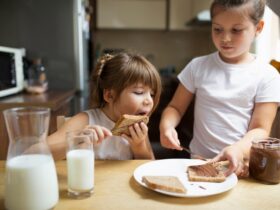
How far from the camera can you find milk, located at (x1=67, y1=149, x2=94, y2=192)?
0.65 m

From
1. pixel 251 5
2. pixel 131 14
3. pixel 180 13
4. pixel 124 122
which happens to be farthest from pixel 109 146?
pixel 180 13

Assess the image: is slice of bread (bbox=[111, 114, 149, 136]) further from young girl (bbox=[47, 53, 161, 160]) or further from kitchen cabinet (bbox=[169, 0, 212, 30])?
kitchen cabinet (bbox=[169, 0, 212, 30])

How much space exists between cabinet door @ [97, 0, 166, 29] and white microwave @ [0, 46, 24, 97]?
70.4 inches

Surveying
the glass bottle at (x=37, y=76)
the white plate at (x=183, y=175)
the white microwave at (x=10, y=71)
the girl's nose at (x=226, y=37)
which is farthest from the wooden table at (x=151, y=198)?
the glass bottle at (x=37, y=76)

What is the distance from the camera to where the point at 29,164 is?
575 millimetres

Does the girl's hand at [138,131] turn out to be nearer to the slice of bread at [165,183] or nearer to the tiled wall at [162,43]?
the slice of bread at [165,183]

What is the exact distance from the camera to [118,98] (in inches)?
45.5

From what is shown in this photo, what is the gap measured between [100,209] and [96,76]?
70 cm

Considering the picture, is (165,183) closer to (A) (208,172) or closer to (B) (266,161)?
(A) (208,172)

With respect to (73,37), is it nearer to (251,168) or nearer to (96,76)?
(96,76)

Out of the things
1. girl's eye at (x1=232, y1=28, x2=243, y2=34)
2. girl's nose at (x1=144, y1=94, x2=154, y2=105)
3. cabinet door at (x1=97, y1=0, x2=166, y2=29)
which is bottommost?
girl's nose at (x1=144, y1=94, x2=154, y2=105)

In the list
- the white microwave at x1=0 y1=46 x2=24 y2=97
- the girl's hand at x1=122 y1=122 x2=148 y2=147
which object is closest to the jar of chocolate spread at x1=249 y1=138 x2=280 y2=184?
the girl's hand at x1=122 y1=122 x2=148 y2=147

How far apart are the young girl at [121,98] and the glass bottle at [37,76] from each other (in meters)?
1.13

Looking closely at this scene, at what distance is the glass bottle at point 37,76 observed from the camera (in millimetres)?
2217
